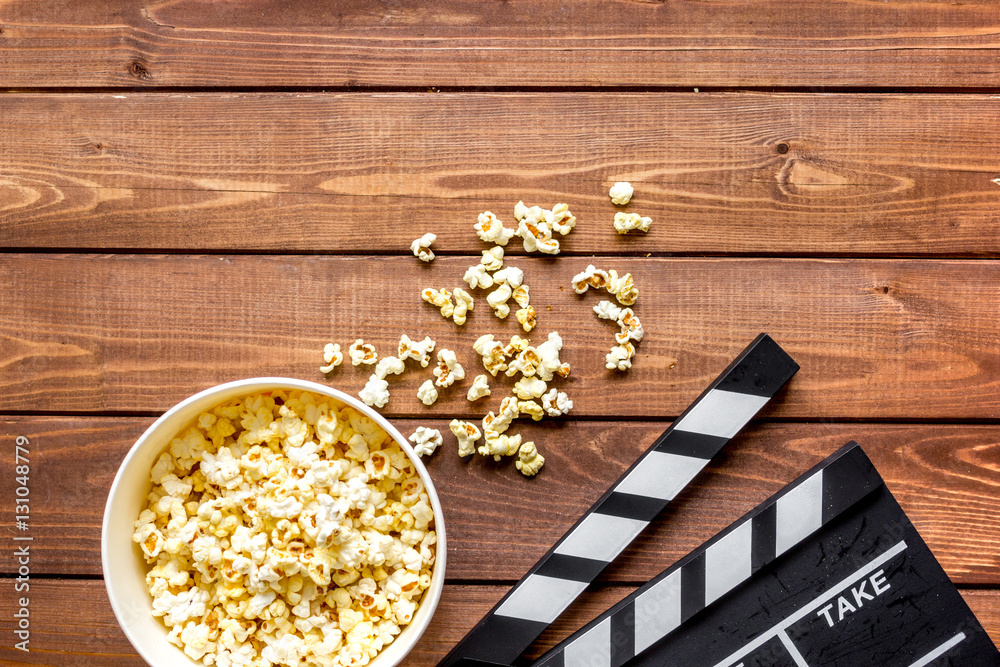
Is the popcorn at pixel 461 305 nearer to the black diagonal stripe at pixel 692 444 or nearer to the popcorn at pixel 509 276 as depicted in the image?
the popcorn at pixel 509 276

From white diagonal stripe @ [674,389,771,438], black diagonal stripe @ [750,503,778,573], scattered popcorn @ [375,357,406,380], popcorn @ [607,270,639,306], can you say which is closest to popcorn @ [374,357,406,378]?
scattered popcorn @ [375,357,406,380]

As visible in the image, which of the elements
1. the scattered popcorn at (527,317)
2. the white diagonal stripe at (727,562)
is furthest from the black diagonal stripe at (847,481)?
the scattered popcorn at (527,317)

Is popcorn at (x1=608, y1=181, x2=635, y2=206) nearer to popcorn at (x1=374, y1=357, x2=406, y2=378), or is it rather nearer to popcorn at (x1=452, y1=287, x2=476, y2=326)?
popcorn at (x1=452, y1=287, x2=476, y2=326)

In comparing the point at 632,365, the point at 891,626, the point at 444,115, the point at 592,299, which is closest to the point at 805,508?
the point at 891,626

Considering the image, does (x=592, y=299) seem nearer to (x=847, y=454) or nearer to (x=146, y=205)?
(x=847, y=454)

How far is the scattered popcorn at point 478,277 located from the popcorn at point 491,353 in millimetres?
75

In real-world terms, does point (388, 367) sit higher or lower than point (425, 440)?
higher

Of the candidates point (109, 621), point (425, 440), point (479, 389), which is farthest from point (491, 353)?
point (109, 621)

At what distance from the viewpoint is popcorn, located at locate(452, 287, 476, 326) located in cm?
91

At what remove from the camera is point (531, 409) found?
902 mm

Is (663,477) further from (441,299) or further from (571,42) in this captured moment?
(571,42)

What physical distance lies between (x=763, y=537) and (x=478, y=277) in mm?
541

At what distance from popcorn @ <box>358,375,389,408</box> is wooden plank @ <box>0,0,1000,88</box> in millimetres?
438

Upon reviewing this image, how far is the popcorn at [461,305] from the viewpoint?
91 cm
